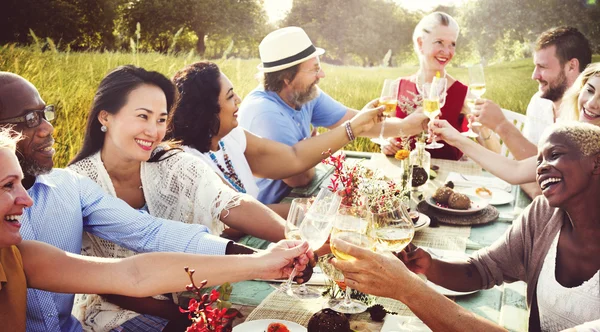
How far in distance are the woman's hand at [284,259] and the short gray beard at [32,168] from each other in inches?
32.7

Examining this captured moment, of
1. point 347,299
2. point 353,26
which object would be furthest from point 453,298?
point 353,26

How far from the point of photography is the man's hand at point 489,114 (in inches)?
131

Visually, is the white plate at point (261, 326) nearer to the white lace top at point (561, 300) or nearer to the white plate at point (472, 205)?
the white lace top at point (561, 300)

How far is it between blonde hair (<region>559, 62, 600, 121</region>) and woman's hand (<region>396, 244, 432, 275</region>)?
1.16 meters

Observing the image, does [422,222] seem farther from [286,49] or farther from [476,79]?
[286,49]

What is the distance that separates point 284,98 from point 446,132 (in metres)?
1.27

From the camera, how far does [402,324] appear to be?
165 centimetres

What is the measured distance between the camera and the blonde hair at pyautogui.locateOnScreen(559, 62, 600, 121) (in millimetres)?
2498

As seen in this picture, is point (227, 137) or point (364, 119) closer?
point (227, 137)

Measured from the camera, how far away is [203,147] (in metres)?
3.00

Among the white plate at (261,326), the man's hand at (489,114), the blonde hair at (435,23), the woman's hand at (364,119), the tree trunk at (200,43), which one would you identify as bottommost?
the tree trunk at (200,43)

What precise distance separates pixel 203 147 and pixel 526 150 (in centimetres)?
186

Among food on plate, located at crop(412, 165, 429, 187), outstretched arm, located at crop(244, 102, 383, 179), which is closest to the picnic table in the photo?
food on plate, located at crop(412, 165, 429, 187)

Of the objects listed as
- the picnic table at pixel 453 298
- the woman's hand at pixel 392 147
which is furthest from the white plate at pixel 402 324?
the woman's hand at pixel 392 147
